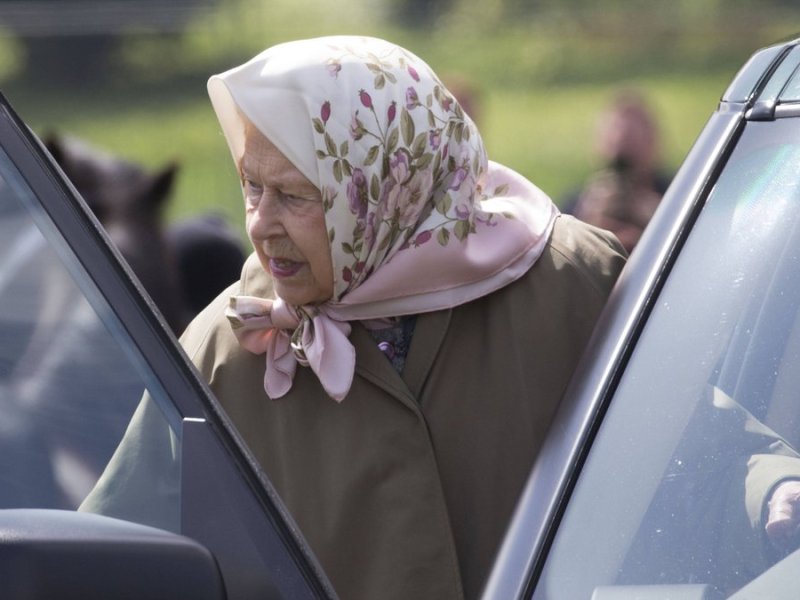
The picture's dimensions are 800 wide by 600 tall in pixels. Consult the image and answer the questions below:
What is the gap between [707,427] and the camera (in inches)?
61.7

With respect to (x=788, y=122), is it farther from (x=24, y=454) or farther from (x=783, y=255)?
(x=24, y=454)

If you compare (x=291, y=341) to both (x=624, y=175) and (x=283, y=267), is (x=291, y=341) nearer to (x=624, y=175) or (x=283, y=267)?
(x=283, y=267)

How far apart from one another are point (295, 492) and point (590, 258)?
652 mm

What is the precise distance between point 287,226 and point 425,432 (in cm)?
41

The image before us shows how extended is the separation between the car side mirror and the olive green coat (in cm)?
93

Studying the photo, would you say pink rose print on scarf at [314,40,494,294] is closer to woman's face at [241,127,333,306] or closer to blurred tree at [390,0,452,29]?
woman's face at [241,127,333,306]

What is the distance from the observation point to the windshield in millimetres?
1487

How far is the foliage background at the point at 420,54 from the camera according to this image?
6176mm

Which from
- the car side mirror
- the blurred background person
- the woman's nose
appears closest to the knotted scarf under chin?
the woman's nose

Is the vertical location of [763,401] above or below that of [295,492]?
above

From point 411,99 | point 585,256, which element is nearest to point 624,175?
point 585,256

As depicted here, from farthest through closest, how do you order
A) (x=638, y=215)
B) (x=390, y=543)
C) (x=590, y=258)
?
(x=638, y=215) → (x=590, y=258) → (x=390, y=543)

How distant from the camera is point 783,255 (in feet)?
5.29

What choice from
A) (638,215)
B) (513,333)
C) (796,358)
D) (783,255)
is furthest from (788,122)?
(638,215)
